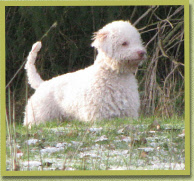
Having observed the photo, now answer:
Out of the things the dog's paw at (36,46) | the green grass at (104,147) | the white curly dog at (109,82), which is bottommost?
the green grass at (104,147)

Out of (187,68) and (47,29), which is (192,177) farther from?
(47,29)

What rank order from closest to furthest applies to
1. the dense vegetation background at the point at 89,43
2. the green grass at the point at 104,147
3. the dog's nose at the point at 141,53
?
the green grass at the point at 104,147, the dog's nose at the point at 141,53, the dense vegetation background at the point at 89,43

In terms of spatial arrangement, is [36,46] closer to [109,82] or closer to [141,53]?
[109,82]

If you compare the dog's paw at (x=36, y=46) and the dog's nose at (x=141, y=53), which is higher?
the dog's paw at (x=36, y=46)

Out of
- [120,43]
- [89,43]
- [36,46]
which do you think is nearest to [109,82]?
[120,43]

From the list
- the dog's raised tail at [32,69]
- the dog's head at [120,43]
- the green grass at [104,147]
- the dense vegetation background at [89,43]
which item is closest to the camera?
the green grass at [104,147]

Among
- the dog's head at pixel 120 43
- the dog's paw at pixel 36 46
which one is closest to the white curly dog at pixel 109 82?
the dog's head at pixel 120 43

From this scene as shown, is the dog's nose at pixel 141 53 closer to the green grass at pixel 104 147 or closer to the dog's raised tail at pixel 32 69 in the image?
the green grass at pixel 104 147
